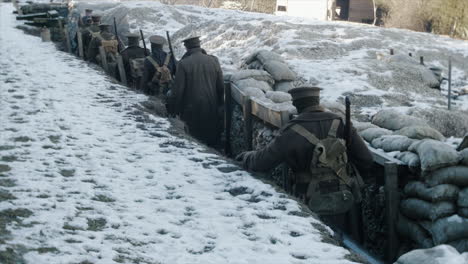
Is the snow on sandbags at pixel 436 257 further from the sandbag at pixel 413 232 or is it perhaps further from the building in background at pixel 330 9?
the building in background at pixel 330 9

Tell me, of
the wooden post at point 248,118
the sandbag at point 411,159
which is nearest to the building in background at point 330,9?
the wooden post at point 248,118

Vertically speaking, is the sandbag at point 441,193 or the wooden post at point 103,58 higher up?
the wooden post at point 103,58

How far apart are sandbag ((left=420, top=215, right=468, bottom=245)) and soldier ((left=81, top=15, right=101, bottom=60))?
32.6 feet

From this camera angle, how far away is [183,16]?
21.4 metres

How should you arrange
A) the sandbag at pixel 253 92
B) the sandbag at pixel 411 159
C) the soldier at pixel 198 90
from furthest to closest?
1. the soldier at pixel 198 90
2. the sandbag at pixel 253 92
3. the sandbag at pixel 411 159

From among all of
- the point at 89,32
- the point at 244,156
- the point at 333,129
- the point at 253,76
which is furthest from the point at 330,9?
the point at 333,129

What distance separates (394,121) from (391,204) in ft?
5.09

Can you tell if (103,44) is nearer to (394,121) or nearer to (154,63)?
(154,63)

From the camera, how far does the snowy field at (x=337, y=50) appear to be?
10.7 metres

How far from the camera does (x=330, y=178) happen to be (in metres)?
4.83

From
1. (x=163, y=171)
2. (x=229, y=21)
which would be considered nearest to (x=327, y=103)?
(x=163, y=171)

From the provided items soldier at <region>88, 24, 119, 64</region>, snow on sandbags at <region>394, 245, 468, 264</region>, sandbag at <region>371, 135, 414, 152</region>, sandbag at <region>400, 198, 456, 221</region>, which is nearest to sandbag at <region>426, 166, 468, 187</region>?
sandbag at <region>400, 198, 456, 221</region>

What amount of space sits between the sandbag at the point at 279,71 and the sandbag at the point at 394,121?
3017 millimetres

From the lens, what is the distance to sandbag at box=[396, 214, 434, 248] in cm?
469
